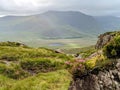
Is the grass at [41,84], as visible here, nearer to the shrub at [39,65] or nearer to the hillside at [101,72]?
the hillside at [101,72]

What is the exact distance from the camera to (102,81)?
1602 cm

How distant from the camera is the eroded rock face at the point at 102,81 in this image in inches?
622

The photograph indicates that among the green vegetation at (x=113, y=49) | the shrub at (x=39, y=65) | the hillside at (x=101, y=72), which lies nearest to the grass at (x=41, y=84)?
the hillside at (x=101, y=72)

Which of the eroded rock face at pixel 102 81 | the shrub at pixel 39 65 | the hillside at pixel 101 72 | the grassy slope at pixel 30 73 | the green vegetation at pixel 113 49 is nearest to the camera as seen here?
the eroded rock face at pixel 102 81

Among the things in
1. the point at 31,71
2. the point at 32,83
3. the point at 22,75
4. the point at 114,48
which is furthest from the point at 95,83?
the point at 31,71

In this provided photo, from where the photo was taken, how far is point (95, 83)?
1612cm

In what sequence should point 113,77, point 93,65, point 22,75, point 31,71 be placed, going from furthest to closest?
point 31,71, point 22,75, point 93,65, point 113,77

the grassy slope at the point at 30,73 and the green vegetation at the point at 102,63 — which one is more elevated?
the green vegetation at the point at 102,63

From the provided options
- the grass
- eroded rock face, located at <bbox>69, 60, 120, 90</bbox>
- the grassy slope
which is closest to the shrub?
the grassy slope

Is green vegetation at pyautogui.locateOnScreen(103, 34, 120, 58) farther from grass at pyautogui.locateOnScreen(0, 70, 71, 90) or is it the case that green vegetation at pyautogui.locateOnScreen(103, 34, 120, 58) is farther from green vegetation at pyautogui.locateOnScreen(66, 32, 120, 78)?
grass at pyautogui.locateOnScreen(0, 70, 71, 90)

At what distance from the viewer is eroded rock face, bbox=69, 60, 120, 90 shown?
622 inches

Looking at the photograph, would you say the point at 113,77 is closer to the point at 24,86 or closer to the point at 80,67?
the point at 80,67

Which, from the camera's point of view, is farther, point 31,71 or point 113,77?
point 31,71

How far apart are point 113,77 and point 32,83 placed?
9.74 meters
